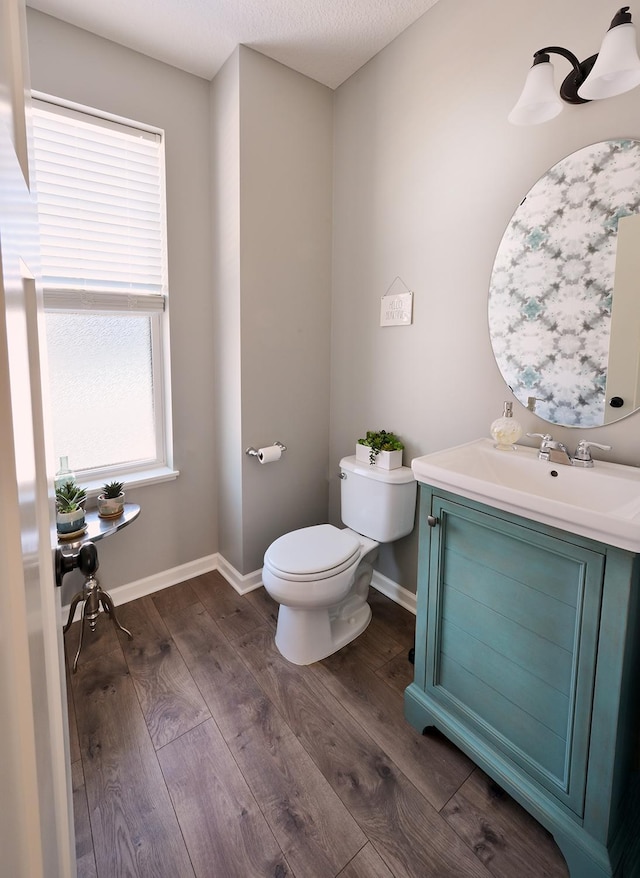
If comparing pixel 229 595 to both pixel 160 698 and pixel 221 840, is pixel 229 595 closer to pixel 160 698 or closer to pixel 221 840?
pixel 160 698

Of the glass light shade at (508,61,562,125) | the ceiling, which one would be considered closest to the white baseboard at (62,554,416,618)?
the glass light shade at (508,61,562,125)

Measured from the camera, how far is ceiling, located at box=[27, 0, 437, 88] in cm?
170

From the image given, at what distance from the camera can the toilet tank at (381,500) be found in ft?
6.38

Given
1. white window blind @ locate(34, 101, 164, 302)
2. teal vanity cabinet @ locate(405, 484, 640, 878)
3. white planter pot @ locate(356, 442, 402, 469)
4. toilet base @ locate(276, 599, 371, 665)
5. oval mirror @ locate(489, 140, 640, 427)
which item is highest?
white window blind @ locate(34, 101, 164, 302)

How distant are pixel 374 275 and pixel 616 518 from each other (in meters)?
1.63

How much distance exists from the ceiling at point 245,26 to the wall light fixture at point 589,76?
85 cm

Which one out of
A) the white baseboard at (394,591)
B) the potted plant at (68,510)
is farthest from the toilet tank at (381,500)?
the potted plant at (68,510)

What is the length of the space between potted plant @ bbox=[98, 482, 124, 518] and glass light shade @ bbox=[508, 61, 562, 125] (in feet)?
6.99

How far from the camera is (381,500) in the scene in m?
1.96

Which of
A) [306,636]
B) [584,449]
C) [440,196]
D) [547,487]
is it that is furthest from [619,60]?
[306,636]

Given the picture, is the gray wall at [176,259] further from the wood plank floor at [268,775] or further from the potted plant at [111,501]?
the wood plank floor at [268,775]

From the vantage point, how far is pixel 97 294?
198cm

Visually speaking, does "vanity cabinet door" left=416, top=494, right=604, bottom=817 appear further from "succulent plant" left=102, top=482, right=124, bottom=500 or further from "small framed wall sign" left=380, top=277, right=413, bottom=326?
"succulent plant" left=102, top=482, right=124, bottom=500

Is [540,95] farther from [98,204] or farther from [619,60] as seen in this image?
[98,204]
